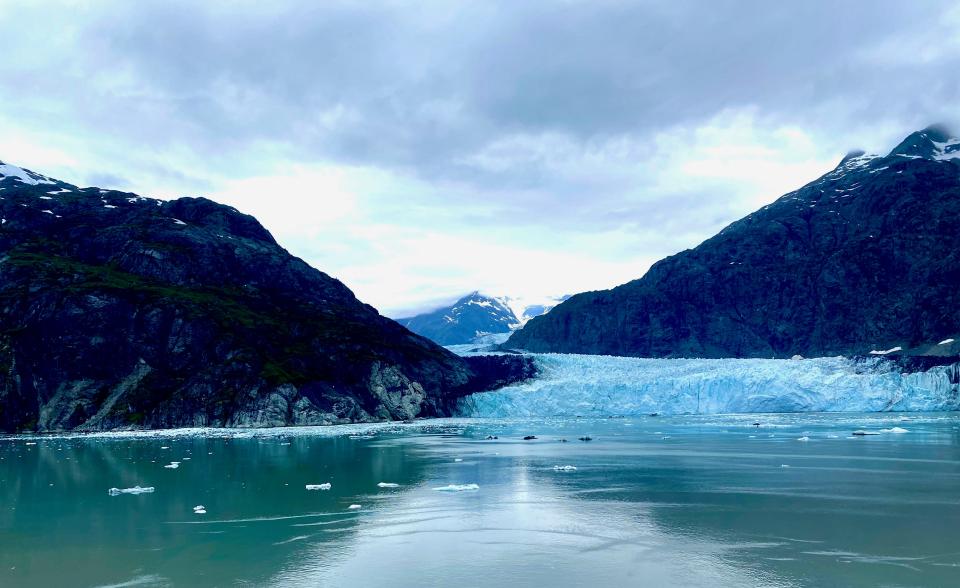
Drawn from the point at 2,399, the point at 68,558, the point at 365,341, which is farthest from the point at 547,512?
the point at 365,341

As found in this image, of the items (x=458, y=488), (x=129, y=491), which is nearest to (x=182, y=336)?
(x=129, y=491)

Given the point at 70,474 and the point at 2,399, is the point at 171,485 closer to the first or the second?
the point at 70,474

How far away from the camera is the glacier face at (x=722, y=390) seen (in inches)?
4437

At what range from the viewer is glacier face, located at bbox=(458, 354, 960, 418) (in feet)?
370

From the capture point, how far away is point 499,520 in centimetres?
2766

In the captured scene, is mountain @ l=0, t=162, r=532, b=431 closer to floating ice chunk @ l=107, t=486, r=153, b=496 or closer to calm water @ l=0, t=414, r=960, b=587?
calm water @ l=0, t=414, r=960, b=587

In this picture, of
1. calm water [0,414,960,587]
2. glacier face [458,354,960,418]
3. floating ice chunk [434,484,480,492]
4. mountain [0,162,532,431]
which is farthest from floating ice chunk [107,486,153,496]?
glacier face [458,354,960,418]

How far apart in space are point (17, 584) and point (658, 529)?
64.8ft

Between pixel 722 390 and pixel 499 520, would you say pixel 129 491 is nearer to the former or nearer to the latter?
pixel 499 520

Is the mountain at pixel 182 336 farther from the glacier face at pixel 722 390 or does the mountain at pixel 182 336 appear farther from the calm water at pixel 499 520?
the calm water at pixel 499 520

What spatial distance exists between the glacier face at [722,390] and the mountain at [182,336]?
43.0 ft

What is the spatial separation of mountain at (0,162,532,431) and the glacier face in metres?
13.1

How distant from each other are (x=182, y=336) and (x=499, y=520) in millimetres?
102063

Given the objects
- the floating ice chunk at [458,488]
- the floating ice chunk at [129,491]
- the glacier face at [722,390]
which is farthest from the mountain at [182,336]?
the floating ice chunk at [458,488]
